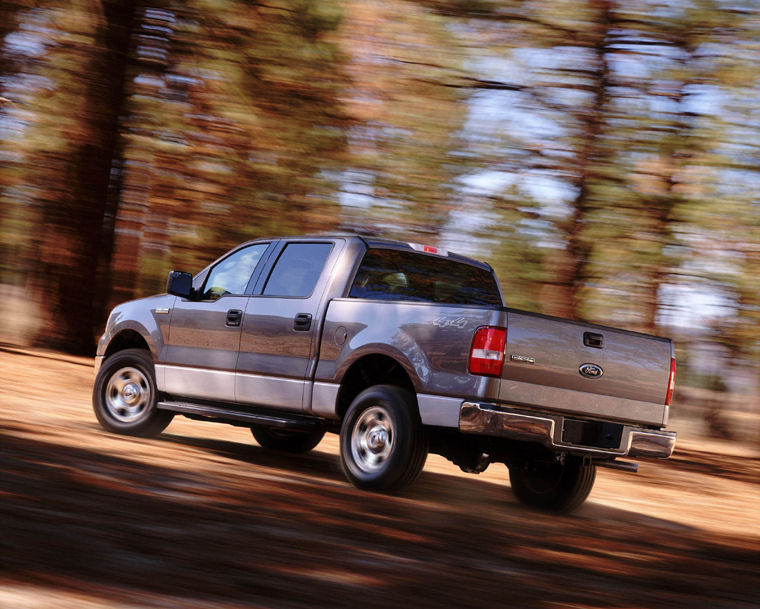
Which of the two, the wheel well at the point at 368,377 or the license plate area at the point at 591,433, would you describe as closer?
the license plate area at the point at 591,433

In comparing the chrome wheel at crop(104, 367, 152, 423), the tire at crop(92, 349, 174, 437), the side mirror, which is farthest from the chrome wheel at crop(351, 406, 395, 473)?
the chrome wheel at crop(104, 367, 152, 423)

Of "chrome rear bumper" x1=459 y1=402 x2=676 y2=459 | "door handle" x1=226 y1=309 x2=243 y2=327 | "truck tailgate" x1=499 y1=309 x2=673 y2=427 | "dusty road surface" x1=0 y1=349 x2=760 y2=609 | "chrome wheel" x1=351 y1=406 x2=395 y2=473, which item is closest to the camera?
"dusty road surface" x1=0 y1=349 x2=760 y2=609

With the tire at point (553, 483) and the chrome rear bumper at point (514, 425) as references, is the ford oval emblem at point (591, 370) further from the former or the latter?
the tire at point (553, 483)

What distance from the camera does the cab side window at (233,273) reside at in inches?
362

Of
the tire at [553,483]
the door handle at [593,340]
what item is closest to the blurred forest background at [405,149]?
the tire at [553,483]

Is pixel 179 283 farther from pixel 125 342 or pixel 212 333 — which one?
pixel 125 342

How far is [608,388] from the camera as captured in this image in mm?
7453

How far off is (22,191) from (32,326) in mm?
2288

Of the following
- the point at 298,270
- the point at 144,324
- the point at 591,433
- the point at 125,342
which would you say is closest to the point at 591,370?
the point at 591,433

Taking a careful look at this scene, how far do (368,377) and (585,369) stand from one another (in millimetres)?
1742

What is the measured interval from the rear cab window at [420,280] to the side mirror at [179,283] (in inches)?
67.3

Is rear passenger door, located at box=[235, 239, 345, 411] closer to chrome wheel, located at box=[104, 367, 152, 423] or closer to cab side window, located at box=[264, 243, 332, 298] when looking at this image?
cab side window, located at box=[264, 243, 332, 298]

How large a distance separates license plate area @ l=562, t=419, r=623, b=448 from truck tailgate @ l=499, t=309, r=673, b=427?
0.08 meters

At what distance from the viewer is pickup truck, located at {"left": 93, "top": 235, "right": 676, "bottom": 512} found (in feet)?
23.3
